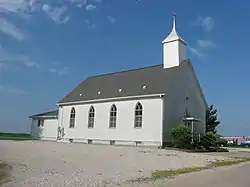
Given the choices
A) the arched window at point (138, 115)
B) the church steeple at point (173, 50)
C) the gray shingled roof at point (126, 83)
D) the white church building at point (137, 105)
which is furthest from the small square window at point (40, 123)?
the church steeple at point (173, 50)

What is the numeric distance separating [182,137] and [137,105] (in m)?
5.34

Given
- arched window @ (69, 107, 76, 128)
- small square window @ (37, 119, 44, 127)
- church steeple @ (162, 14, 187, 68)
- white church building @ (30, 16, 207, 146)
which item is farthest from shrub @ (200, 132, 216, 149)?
small square window @ (37, 119, 44, 127)

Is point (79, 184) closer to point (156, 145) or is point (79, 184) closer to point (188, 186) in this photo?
point (188, 186)

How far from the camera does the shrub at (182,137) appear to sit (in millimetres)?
23141

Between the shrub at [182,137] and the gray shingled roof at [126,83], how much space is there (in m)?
3.56

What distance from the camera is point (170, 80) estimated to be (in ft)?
85.9

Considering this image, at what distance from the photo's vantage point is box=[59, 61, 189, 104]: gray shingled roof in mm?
26641

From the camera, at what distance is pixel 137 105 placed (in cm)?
2655

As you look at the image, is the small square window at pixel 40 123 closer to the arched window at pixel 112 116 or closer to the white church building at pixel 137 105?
the white church building at pixel 137 105

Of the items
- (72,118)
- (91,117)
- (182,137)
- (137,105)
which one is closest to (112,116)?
(91,117)

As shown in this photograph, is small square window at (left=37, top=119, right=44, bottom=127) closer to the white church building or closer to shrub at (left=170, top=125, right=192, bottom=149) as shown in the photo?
the white church building

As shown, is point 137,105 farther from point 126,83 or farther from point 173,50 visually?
point 173,50

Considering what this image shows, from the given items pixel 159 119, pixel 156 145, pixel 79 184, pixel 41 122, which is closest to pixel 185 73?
pixel 159 119

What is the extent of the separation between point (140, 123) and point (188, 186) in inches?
728
